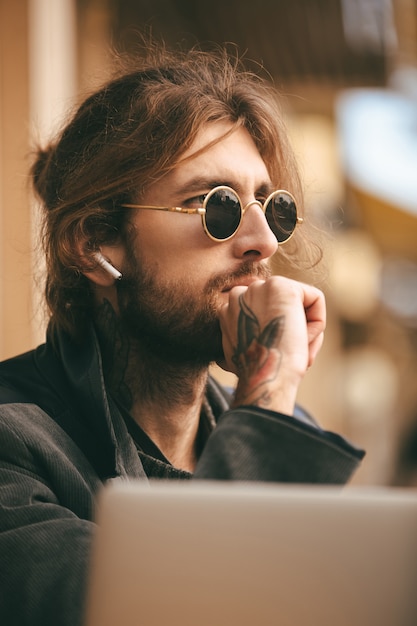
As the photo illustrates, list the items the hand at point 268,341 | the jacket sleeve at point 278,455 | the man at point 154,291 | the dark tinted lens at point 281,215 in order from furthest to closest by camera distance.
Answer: the dark tinted lens at point 281,215 < the man at point 154,291 < the hand at point 268,341 < the jacket sleeve at point 278,455

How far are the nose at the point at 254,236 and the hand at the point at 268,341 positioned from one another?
291 millimetres

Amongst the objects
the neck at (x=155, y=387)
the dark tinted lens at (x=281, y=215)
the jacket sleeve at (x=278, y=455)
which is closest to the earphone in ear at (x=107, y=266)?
the neck at (x=155, y=387)

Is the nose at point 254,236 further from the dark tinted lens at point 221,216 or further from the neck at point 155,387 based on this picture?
the neck at point 155,387

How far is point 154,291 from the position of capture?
2.62 m

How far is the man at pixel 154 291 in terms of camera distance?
2041mm

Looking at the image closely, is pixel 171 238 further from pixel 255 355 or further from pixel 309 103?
pixel 309 103

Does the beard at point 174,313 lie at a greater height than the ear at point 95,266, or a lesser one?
lesser

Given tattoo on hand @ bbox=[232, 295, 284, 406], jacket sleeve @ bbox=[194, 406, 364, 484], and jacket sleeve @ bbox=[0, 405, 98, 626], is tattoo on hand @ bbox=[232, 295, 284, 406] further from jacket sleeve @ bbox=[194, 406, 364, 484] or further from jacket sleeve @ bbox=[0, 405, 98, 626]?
jacket sleeve @ bbox=[0, 405, 98, 626]

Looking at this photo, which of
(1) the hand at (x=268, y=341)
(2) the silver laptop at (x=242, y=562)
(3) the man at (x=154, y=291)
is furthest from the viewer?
(3) the man at (x=154, y=291)

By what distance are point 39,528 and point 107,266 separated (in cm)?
105

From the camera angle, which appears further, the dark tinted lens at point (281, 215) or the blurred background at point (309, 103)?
the blurred background at point (309, 103)

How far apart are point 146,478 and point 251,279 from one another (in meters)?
0.61

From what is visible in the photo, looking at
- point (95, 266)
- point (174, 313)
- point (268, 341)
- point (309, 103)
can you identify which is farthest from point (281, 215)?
point (309, 103)

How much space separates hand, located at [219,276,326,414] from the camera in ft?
6.16
